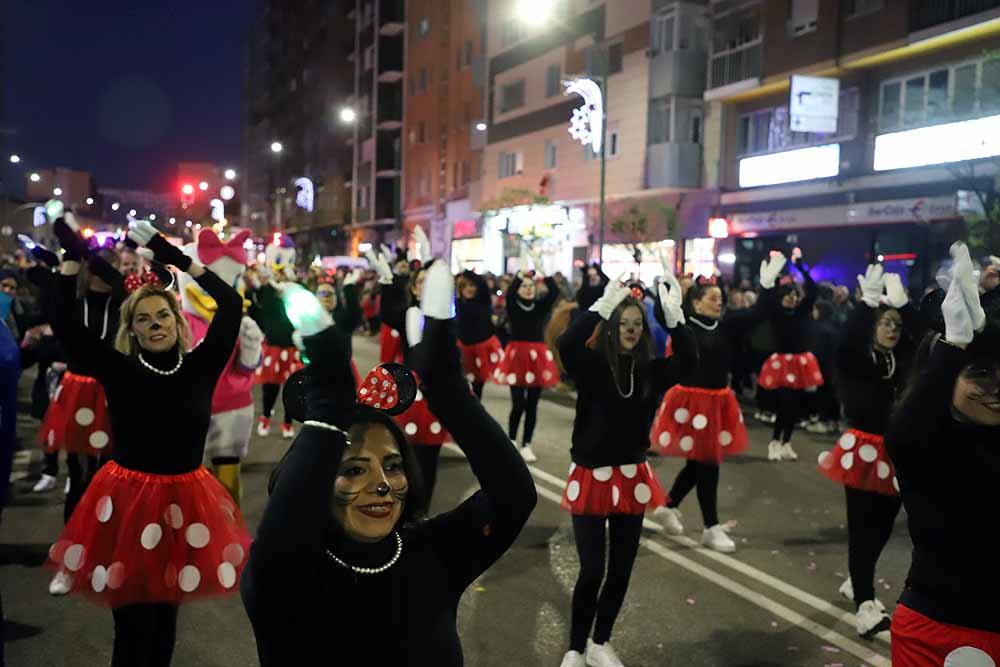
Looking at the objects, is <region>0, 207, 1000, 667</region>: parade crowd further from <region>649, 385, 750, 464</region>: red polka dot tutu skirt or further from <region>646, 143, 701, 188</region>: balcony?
<region>646, 143, 701, 188</region>: balcony

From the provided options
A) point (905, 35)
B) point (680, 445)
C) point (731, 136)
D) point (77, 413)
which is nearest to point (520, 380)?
point (680, 445)

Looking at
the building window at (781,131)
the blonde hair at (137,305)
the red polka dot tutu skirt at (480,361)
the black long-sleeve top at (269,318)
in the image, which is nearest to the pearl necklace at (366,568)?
the blonde hair at (137,305)

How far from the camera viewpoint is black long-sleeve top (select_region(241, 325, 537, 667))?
195 centimetres

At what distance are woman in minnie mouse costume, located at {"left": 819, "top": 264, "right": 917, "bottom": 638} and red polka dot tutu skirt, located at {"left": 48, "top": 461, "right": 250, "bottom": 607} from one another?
3.57 metres

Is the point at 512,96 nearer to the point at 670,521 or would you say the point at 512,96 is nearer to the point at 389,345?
the point at 389,345

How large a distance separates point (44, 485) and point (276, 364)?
124 inches

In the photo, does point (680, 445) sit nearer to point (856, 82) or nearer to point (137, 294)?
point (137, 294)

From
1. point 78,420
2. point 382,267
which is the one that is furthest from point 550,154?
point 78,420

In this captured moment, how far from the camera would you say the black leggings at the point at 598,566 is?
179 inches

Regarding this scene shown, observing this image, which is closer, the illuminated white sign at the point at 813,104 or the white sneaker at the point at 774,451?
the white sneaker at the point at 774,451

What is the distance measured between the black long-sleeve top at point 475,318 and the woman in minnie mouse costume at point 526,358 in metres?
0.35

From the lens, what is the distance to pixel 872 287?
5684 millimetres

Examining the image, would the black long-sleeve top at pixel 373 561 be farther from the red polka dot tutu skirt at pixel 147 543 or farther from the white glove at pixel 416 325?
the red polka dot tutu skirt at pixel 147 543

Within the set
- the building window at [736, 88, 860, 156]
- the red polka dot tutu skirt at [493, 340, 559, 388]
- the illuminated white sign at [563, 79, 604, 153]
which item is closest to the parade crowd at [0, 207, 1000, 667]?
the red polka dot tutu skirt at [493, 340, 559, 388]
